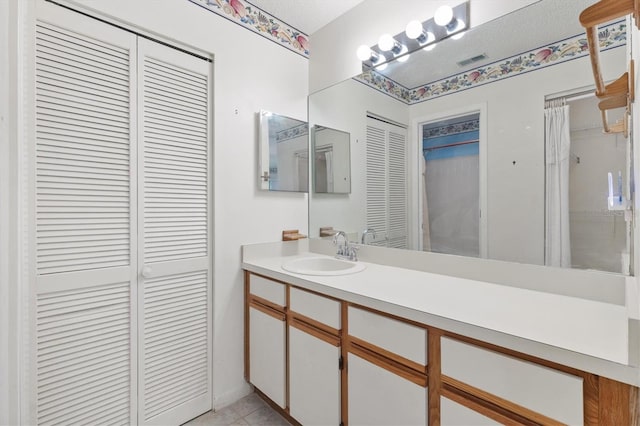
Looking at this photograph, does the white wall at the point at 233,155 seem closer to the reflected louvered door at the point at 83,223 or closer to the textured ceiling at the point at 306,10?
the textured ceiling at the point at 306,10

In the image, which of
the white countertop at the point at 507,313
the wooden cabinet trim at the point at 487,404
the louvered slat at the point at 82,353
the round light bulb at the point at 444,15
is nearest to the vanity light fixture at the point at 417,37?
the round light bulb at the point at 444,15

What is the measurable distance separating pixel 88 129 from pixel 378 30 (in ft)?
5.60

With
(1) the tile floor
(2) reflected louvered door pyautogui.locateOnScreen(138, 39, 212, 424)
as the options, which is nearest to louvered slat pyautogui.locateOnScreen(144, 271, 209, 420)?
(2) reflected louvered door pyautogui.locateOnScreen(138, 39, 212, 424)

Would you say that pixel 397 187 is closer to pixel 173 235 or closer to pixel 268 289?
pixel 268 289

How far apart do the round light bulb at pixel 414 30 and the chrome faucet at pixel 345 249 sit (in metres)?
1.24

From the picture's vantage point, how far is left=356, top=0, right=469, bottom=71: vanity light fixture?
4.81ft

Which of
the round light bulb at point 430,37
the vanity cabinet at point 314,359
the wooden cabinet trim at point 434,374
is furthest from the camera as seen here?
the round light bulb at point 430,37

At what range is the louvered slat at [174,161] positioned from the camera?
1497mm

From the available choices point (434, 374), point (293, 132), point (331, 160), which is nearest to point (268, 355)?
point (434, 374)

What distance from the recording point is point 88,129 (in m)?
1.32

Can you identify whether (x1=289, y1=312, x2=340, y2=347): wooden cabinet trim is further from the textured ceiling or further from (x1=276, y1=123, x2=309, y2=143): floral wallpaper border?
the textured ceiling

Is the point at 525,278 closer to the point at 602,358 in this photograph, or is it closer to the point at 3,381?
the point at 602,358

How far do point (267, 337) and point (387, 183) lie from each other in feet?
3.87

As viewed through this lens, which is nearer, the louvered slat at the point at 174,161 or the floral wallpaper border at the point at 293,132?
the louvered slat at the point at 174,161
